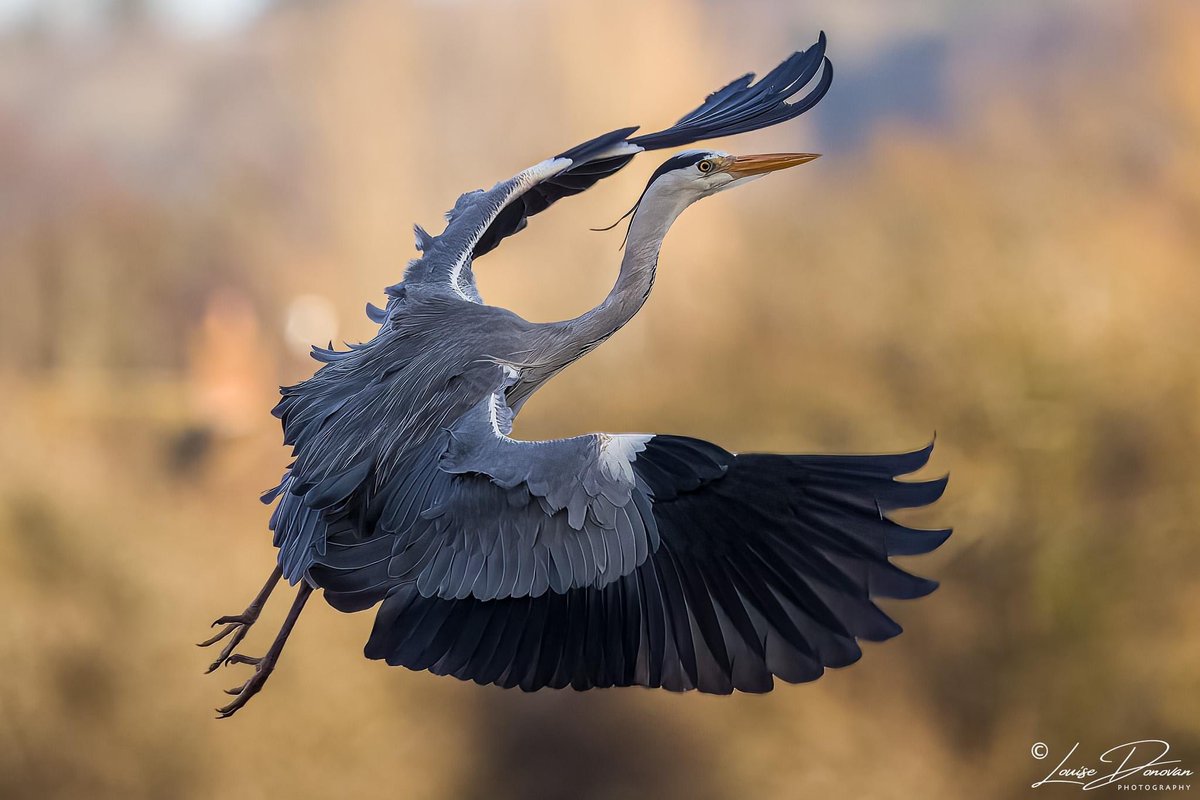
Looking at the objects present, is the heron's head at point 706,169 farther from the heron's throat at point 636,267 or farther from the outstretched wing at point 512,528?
the outstretched wing at point 512,528

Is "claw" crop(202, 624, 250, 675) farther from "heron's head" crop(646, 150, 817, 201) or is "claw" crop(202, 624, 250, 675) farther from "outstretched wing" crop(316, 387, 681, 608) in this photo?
"heron's head" crop(646, 150, 817, 201)

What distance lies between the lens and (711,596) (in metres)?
2.53

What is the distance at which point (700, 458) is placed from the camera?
2539mm

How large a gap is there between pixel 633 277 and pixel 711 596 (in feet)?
3.70

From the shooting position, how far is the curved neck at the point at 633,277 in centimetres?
322

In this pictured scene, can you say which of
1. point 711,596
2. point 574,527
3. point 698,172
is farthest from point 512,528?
point 698,172

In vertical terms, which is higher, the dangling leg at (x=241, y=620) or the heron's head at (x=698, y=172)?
the heron's head at (x=698, y=172)

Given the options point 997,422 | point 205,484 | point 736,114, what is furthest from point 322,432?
point 997,422

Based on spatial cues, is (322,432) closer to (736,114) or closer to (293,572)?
(293,572)

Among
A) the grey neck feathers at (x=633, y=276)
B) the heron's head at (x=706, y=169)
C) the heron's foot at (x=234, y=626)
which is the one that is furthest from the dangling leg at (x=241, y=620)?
the heron's head at (x=706, y=169)

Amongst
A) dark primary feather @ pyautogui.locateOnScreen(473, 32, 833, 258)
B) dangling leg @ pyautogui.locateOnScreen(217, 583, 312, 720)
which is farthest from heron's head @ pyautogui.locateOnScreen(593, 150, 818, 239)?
dangling leg @ pyautogui.locateOnScreen(217, 583, 312, 720)

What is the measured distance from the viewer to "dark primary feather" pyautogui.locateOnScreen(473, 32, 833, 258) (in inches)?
129

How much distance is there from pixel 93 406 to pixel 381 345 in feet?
18.2

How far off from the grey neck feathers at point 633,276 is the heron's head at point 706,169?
22 millimetres
